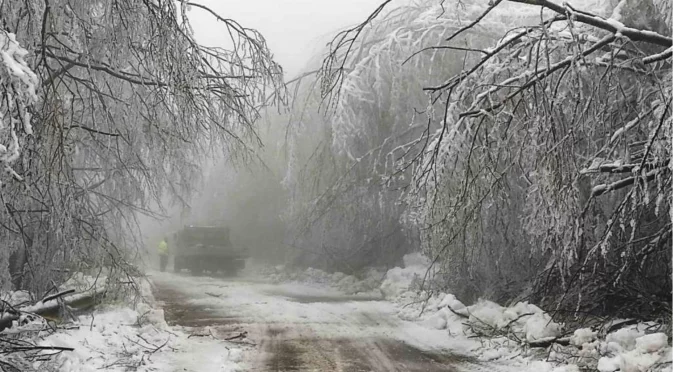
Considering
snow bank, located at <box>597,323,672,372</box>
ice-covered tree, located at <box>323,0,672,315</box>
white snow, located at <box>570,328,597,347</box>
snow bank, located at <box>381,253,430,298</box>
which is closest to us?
ice-covered tree, located at <box>323,0,672,315</box>

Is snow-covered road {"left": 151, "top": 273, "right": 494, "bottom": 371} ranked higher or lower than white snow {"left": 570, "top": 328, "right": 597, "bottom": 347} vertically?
lower

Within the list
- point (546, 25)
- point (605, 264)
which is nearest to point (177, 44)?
point (546, 25)

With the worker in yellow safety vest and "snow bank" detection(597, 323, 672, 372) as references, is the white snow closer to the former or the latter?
"snow bank" detection(597, 323, 672, 372)

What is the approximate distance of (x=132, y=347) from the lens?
7668 mm

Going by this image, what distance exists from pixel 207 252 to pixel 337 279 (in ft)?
22.6

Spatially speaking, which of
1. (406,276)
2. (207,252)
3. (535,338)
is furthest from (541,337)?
(207,252)

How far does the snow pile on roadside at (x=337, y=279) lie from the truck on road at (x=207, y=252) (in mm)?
1867

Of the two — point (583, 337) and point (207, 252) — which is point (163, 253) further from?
point (583, 337)

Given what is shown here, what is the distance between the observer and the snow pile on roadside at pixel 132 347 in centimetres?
665

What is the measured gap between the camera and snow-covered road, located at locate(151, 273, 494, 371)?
7477mm

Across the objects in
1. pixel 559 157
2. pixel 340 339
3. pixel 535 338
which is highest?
pixel 559 157

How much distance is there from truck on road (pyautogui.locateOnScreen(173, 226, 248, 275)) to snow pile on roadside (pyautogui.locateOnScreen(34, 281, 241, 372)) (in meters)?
14.1

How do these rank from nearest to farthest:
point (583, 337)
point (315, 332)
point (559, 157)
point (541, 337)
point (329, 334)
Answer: point (559, 157), point (583, 337), point (541, 337), point (329, 334), point (315, 332)

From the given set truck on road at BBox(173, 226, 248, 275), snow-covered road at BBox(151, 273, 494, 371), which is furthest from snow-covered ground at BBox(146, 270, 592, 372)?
truck on road at BBox(173, 226, 248, 275)
